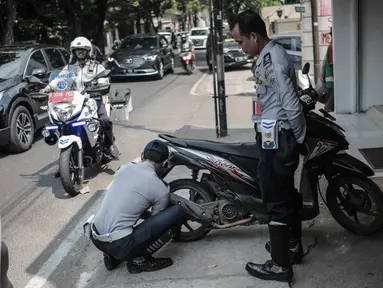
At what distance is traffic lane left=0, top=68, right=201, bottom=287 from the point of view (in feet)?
16.0

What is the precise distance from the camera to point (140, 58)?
19.2 m

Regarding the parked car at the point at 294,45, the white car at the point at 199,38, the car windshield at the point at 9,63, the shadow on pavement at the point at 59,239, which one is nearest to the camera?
the shadow on pavement at the point at 59,239

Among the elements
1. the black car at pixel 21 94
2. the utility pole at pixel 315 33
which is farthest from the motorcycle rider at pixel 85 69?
the utility pole at pixel 315 33

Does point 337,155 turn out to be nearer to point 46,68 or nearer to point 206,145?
point 206,145

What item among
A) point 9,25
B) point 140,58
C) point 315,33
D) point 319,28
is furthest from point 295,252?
point 9,25

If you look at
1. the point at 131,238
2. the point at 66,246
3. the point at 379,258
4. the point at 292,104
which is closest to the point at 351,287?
the point at 379,258

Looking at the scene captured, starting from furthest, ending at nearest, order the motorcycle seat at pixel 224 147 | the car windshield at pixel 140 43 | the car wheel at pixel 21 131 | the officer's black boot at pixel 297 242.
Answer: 1. the car windshield at pixel 140 43
2. the car wheel at pixel 21 131
3. the motorcycle seat at pixel 224 147
4. the officer's black boot at pixel 297 242

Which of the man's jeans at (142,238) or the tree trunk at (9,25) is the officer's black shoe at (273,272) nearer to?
the man's jeans at (142,238)

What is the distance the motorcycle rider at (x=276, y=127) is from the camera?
3.49 metres

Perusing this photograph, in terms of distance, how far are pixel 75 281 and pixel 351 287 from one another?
6.89 feet

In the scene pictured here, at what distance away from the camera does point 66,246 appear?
4.97 meters

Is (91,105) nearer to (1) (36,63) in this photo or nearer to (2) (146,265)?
(2) (146,265)

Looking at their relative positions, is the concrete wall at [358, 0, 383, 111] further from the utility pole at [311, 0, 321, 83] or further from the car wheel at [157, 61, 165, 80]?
the car wheel at [157, 61, 165, 80]

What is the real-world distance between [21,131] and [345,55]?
17.6ft
